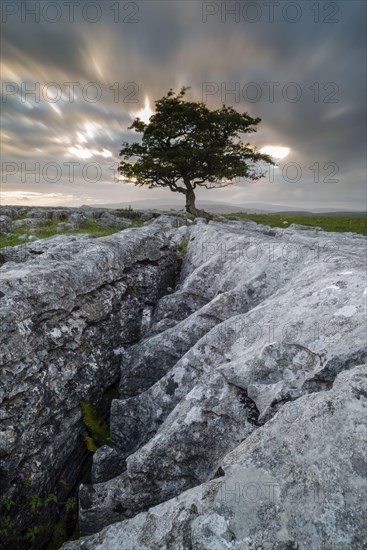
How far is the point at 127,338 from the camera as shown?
30.8 feet

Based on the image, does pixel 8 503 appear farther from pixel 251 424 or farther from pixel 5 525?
pixel 251 424

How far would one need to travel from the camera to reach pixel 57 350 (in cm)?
711

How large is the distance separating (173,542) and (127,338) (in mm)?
6288

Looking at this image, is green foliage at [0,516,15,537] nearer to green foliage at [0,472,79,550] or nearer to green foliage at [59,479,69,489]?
green foliage at [0,472,79,550]

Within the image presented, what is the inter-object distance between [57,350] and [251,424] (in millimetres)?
4613

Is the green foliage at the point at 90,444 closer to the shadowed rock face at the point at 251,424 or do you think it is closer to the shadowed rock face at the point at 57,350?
the shadowed rock face at the point at 251,424

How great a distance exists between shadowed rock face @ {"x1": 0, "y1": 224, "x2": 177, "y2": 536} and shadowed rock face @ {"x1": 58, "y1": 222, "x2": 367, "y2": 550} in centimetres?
90

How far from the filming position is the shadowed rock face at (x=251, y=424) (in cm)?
302

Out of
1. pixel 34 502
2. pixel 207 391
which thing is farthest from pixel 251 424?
pixel 34 502

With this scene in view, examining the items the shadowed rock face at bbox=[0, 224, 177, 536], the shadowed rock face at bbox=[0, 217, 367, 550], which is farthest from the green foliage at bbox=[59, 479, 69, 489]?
the shadowed rock face at bbox=[0, 217, 367, 550]

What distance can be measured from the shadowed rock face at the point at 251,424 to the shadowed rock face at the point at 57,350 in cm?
90

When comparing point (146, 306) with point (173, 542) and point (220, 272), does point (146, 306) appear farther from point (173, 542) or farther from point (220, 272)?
point (173, 542)

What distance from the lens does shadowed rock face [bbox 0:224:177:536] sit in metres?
5.78

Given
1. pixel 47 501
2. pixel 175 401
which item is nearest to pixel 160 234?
pixel 175 401
